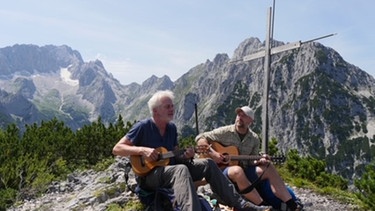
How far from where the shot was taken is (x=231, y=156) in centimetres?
839

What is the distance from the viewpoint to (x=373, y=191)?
12.3m

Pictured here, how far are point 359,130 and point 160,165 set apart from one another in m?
210

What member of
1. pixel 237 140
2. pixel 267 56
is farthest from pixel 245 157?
pixel 267 56

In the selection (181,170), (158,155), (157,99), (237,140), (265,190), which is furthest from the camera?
(237,140)

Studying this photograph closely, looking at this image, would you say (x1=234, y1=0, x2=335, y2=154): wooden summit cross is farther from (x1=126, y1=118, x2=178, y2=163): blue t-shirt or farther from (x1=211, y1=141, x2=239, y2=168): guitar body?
(x1=126, y1=118, x2=178, y2=163): blue t-shirt

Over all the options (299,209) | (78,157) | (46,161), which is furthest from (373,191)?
(78,157)

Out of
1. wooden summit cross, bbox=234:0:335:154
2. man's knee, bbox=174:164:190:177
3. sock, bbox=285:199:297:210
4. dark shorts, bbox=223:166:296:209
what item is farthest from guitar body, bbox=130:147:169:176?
wooden summit cross, bbox=234:0:335:154

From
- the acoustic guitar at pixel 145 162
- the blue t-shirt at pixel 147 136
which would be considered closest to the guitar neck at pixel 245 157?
the blue t-shirt at pixel 147 136

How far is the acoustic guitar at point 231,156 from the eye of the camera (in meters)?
8.35

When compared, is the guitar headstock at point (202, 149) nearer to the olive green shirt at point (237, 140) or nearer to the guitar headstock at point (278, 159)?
the olive green shirt at point (237, 140)

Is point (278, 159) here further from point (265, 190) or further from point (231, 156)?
point (231, 156)

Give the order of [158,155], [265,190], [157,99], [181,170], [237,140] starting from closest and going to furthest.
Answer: [181,170] → [158,155] → [157,99] → [265,190] → [237,140]

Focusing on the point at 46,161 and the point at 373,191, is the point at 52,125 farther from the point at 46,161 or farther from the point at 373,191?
the point at 373,191

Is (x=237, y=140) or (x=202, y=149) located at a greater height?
(x=237, y=140)
